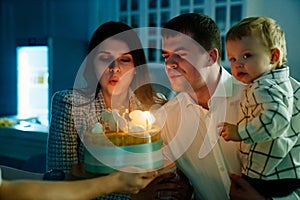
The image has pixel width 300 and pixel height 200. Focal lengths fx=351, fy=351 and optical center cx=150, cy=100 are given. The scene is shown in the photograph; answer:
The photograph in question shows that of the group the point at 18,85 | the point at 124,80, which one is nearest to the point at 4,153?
the point at 18,85

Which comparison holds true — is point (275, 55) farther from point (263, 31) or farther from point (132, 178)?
point (132, 178)

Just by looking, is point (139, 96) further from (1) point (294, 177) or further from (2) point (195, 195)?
(1) point (294, 177)

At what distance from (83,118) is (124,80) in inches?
6.4

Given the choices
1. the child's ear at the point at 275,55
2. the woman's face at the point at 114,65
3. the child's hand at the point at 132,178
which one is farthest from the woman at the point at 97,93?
the child's ear at the point at 275,55

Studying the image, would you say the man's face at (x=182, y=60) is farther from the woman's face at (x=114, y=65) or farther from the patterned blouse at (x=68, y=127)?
the patterned blouse at (x=68, y=127)

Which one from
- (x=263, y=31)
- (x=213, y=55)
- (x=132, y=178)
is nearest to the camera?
(x=132, y=178)

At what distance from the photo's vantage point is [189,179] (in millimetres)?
1025

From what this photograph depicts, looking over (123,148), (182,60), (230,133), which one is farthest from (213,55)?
(123,148)

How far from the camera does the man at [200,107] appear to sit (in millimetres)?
948

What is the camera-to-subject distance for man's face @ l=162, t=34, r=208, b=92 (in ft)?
3.06

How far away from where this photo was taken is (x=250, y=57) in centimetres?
91

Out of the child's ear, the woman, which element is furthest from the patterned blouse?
the child's ear

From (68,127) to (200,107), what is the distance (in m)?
0.39

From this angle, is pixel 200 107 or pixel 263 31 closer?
pixel 263 31
